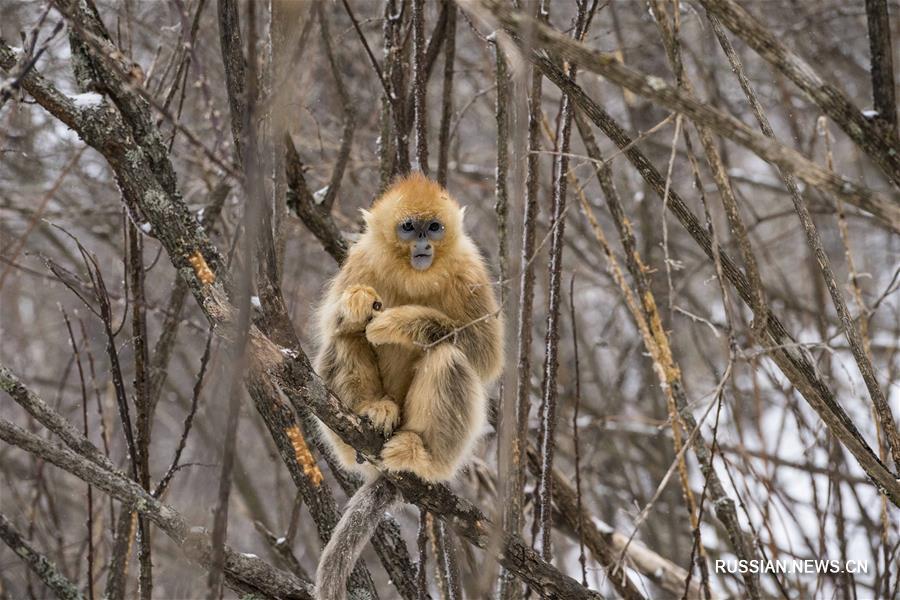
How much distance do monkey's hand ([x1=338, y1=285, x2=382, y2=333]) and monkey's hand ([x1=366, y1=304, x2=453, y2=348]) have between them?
5 centimetres

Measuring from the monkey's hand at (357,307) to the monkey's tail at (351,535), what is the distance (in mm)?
557

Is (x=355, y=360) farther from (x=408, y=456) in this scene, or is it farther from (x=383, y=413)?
(x=408, y=456)

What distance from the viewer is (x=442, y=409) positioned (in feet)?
10.4

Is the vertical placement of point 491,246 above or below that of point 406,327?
above

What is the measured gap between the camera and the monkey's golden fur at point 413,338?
3146 mm

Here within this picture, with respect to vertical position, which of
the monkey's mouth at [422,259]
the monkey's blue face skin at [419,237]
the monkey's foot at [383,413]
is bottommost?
the monkey's foot at [383,413]

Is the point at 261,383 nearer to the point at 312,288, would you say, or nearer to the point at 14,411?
the point at 312,288

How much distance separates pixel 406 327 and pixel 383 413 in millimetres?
314

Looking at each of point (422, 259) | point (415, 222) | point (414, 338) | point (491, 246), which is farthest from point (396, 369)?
point (491, 246)

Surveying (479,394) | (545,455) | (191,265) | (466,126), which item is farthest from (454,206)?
(466,126)

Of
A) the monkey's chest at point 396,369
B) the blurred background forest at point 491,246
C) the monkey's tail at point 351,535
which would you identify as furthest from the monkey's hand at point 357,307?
the monkey's tail at point 351,535

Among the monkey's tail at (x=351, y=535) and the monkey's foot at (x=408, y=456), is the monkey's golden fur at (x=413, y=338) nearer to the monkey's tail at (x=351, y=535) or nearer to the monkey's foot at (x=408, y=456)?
the monkey's foot at (x=408, y=456)

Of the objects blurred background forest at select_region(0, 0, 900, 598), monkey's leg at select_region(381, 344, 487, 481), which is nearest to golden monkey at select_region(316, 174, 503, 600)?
monkey's leg at select_region(381, 344, 487, 481)

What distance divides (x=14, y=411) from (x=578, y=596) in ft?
19.7
